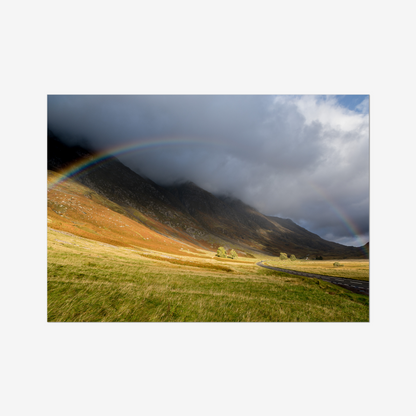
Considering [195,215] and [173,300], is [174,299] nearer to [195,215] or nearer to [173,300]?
[173,300]

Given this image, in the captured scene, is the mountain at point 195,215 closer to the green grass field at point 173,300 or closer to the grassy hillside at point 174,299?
the grassy hillside at point 174,299

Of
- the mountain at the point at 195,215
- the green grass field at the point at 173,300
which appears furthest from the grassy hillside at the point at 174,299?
the mountain at the point at 195,215

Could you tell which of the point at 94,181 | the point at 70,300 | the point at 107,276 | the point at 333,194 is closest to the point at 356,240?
the point at 333,194

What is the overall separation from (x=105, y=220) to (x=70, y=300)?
3114 cm

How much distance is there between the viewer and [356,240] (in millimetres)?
10812

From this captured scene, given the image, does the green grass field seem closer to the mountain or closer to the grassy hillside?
the grassy hillside

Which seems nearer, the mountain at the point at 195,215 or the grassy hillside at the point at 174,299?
the grassy hillside at the point at 174,299

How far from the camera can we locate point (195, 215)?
562 ft

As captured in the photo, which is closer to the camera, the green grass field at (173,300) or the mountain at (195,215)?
the green grass field at (173,300)

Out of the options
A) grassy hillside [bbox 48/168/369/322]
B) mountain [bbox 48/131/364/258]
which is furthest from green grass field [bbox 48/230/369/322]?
mountain [bbox 48/131/364/258]

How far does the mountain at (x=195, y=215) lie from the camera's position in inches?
4090

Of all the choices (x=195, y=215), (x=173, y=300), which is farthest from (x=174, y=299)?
(x=195, y=215)
